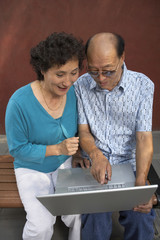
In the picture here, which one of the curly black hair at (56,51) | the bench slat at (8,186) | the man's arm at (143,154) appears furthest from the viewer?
the bench slat at (8,186)

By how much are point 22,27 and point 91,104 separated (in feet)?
6.87

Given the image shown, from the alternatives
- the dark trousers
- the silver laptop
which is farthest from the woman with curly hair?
the silver laptop

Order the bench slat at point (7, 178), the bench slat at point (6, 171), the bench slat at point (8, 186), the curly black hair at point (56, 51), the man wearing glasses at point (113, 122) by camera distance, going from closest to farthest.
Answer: the curly black hair at point (56, 51) → the man wearing glasses at point (113, 122) → the bench slat at point (8, 186) → the bench slat at point (7, 178) → the bench slat at point (6, 171)

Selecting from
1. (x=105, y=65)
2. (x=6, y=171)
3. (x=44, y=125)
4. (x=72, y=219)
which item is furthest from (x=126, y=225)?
(x=105, y=65)

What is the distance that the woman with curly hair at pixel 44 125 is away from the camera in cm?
182

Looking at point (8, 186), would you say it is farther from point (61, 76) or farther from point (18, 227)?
point (61, 76)

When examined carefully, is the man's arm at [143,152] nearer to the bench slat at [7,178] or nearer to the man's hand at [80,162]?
the man's hand at [80,162]

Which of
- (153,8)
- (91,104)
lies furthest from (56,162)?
(153,8)

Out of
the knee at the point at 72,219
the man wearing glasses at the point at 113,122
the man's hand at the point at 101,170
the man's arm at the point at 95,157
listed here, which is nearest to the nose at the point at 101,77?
the man wearing glasses at the point at 113,122

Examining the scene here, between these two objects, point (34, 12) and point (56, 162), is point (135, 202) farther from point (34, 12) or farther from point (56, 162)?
point (34, 12)

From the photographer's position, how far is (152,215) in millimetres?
2059

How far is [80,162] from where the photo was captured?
230 centimetres

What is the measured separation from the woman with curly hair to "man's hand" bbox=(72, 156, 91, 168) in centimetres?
12

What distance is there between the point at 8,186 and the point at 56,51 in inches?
49.7
